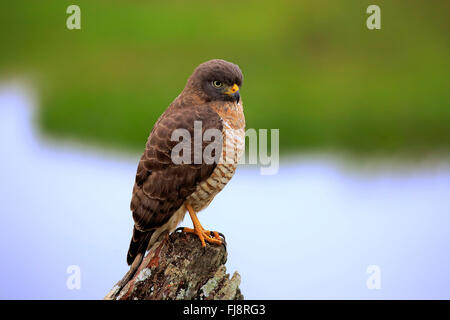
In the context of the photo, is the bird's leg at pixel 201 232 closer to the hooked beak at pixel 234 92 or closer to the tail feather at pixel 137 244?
the tail feather at pixel 137 244

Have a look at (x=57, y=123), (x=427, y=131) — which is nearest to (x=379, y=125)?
(x=427, y=131)

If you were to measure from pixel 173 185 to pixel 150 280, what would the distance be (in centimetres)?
52

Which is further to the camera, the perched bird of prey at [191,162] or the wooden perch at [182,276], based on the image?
the perched bird of prey at [191,162]

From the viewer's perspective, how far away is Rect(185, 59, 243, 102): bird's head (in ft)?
10.3

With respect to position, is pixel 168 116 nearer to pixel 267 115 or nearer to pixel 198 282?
pixel 198 282

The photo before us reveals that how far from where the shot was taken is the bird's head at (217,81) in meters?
3.14

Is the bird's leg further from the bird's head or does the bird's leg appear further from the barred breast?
the bird's head

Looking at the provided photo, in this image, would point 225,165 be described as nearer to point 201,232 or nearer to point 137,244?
point 201,232

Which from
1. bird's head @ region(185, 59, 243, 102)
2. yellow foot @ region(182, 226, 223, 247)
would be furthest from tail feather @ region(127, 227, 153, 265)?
bird's head @ region(185, 59, 243, 102)

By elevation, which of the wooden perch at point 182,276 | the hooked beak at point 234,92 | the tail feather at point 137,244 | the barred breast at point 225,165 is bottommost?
the wooden perch at point 182,276

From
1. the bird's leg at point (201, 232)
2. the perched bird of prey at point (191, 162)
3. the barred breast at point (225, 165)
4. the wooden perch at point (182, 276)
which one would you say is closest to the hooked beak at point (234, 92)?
the perched bird of prey at point (191, 162)

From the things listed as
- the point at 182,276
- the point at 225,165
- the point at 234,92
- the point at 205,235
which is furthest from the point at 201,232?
the point at 234,92

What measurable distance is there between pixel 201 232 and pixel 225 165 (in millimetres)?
408

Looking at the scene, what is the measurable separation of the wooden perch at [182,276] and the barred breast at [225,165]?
0.91ft
